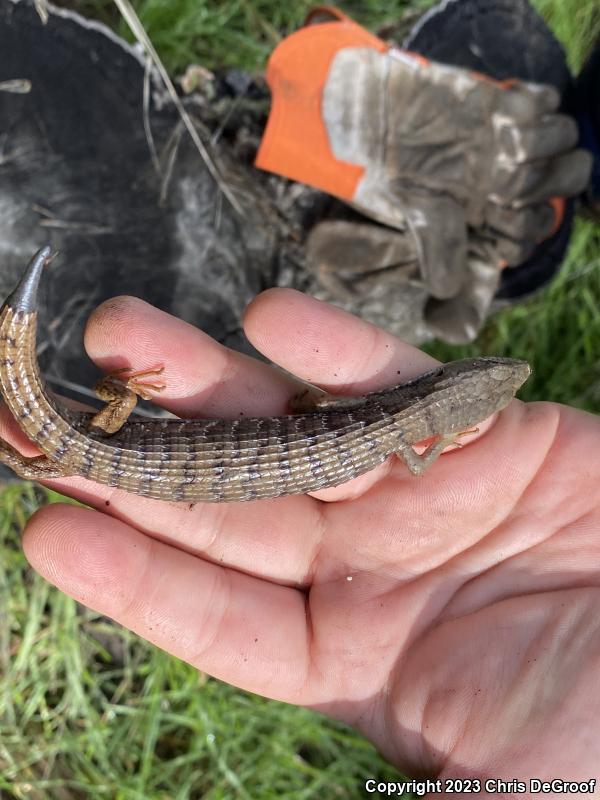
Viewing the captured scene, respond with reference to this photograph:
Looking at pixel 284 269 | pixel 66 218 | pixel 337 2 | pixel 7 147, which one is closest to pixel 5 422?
Answer: pixel 66 218

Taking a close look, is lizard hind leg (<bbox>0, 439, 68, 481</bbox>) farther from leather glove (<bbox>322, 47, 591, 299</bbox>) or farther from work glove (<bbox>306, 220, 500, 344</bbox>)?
leather glove (<bbox>322, 47, 591, 299</bbox>)

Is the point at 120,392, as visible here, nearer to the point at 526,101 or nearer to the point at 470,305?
the point at 470,305

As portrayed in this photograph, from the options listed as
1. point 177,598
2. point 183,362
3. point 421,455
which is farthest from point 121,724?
point 421,455

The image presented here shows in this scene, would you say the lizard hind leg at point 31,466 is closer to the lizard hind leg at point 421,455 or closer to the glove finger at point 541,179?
the lizard hind leg at point 421,455

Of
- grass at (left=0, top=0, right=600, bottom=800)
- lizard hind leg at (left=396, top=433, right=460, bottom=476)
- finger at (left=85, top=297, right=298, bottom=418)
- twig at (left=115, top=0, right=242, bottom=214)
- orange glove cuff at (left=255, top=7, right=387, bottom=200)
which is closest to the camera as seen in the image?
finger at (left=85, top=297, right=298, bottom=418)

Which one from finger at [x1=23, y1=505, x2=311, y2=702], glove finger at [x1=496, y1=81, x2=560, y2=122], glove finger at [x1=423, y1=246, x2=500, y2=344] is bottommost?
finger at [x1=23, y1=505, x2=311, y2=702]

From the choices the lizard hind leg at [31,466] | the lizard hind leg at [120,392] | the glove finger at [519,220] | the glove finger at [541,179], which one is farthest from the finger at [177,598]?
the glove finger at [541,179]

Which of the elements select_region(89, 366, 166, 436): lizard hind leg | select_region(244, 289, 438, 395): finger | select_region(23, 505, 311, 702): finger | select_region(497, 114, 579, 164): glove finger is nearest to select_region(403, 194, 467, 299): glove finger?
select_region(497, 114, 579, 164): glove finger

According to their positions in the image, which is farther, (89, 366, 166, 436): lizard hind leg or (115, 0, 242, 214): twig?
(115, 0, 242, 214): twig
